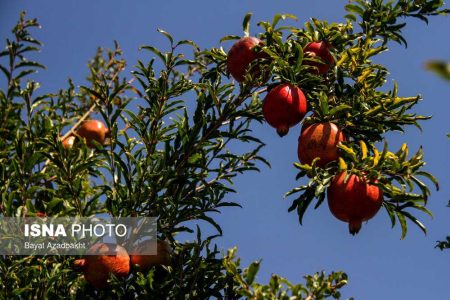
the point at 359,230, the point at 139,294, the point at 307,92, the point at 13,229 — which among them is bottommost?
the point at 139,294

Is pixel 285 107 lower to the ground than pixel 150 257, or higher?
higher

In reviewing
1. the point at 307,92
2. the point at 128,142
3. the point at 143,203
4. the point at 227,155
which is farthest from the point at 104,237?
the point at 307,92

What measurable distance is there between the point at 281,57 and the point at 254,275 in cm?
147

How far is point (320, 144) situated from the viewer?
2.86m

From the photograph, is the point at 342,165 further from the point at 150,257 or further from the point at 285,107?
the point at 150,257

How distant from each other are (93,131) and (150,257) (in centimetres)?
255

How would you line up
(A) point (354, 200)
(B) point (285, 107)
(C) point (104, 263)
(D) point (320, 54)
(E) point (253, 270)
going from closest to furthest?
(A) point (354, 200), (E) point (253, 270), (B) point (285, 107), (C) point (104, 263), (D) point (320, 54)

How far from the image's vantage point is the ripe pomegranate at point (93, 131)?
5.63 metres

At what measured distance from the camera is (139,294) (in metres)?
3.41

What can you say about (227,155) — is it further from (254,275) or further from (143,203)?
(254,275)

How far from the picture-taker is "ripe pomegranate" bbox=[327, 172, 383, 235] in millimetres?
2633

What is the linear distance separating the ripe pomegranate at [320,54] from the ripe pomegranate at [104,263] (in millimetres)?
1744

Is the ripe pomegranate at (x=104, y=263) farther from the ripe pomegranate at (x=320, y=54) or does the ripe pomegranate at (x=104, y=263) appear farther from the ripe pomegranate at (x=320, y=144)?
the ripe pomegranate at (x=320, y=54)

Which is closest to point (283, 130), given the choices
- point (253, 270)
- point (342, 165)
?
point (342, 165)
